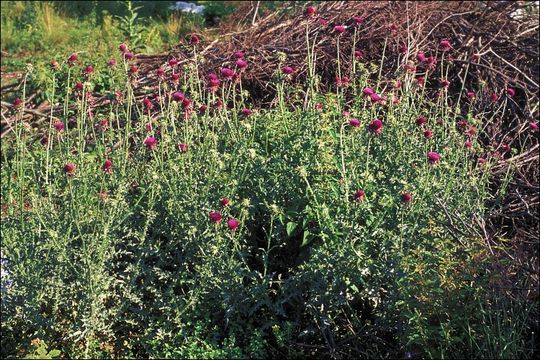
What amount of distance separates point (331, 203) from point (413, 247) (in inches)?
16.4

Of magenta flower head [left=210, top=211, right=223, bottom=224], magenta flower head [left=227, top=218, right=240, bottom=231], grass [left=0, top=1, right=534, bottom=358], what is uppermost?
magenta flower head [left=210, top=211, right=223, bottom=224]

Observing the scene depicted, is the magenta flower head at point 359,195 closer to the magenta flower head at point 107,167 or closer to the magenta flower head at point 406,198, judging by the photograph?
the magenta flower head at point 406,198

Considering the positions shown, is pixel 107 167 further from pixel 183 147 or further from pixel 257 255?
pixel 257 255

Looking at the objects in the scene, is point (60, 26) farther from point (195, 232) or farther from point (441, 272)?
point (441, 272)

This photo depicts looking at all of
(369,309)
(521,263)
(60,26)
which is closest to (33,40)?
(60,26)

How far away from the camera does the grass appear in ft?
11.8

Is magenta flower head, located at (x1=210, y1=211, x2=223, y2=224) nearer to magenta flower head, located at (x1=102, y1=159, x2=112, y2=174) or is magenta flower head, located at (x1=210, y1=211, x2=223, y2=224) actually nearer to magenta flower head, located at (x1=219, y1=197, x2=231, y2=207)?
magenta flower head, located at (x1=219, y1=197, x2=231, y2=207)

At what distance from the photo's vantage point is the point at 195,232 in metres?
3.82

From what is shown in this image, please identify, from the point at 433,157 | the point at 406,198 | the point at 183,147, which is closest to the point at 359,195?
the point at 406,198

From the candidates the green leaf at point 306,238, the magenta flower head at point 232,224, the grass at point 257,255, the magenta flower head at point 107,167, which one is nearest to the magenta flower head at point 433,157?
the grass at point 257,255

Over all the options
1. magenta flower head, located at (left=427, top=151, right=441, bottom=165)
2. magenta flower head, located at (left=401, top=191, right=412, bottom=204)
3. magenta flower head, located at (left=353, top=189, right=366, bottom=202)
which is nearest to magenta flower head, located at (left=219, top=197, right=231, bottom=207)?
magenta flower head, located at (left=353, top=189, right=366, bottom=202)

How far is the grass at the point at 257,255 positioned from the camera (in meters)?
3.60

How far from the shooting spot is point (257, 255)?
3.99m

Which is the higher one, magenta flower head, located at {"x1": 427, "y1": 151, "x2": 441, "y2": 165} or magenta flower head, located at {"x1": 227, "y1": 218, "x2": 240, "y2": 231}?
magenta flower head, located at {"x1": 427, "y1": 151, "x2": 441, "y2": 165}
